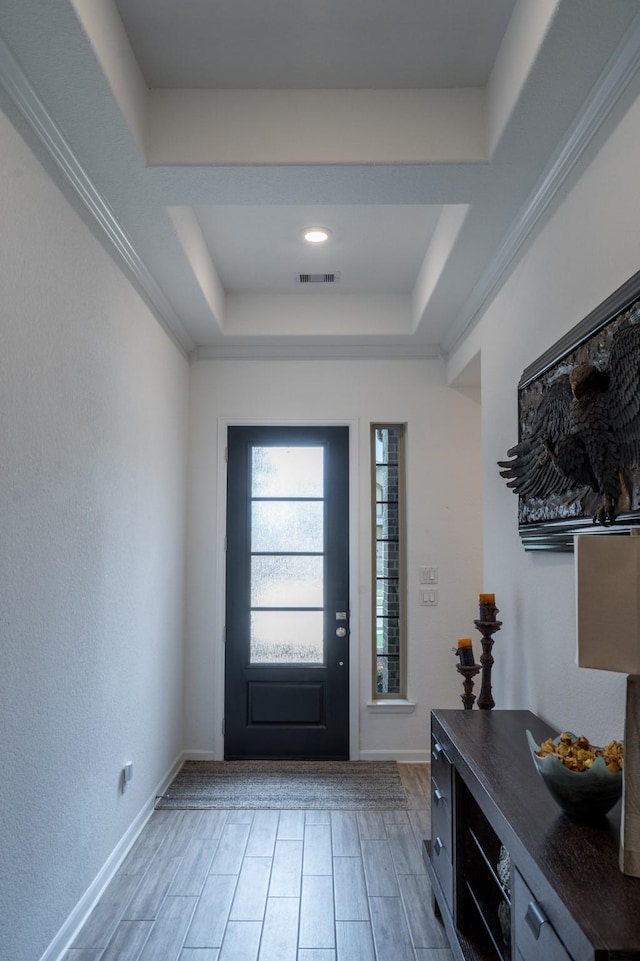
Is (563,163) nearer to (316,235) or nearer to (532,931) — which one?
(316,235)

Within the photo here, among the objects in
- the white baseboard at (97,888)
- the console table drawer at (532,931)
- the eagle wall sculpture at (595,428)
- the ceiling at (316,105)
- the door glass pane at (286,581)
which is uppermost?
the ceiling at (316,105)

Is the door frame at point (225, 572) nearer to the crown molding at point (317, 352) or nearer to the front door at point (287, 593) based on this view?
the front door at point (287, 593)

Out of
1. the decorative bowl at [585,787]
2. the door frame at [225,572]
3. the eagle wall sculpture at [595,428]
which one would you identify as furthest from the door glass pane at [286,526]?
the decorative bowl at [585,787]

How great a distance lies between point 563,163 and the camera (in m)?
2.08

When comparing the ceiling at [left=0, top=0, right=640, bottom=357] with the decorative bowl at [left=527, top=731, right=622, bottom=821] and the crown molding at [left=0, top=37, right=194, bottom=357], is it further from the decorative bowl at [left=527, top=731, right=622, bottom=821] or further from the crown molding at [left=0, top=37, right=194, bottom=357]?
the decorative bowl at [left=527, top=731, right=622, bottom=821]

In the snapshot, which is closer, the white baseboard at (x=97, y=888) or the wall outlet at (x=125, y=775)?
the white baseboard at (x=97, y=888)

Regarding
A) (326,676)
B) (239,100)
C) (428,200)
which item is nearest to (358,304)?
(428,200)

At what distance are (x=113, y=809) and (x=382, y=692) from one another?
1976mm

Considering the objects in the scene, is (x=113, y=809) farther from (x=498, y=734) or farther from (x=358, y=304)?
(x=358, y=304)

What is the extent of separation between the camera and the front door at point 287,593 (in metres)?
4.20

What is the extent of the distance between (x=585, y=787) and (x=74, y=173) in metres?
2.28

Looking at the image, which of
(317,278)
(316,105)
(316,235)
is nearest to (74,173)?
(316,105)

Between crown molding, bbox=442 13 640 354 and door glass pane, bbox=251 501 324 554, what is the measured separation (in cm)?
163

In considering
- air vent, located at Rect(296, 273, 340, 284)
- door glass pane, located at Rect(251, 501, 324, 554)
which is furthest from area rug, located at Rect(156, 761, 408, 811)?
air vent, located at Rect(296, 273, 340, 284)
